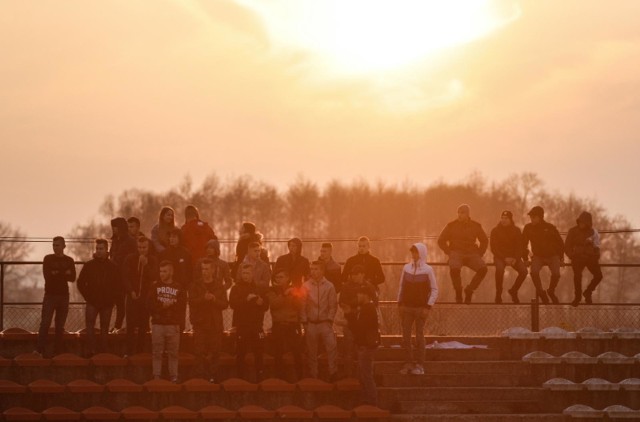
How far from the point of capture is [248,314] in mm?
18969

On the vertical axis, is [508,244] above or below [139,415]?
above

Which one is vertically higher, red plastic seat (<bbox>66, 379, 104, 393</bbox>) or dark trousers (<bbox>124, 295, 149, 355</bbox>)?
dark trousers (<bbox>124, 295, 149, 355</bbox>)

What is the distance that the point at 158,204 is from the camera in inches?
2707

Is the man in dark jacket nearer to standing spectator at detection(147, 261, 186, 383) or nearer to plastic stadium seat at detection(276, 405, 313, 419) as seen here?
plastic stadium seat at detection(276, 405, 313, 419)

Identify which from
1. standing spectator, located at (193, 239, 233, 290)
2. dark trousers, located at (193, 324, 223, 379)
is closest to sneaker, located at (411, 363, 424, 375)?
dark trousers, located at (193, 324, 223, 379)

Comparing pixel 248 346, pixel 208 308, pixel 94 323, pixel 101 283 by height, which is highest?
pixel 101 283

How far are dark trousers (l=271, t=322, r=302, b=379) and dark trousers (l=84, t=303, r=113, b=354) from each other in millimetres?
2871

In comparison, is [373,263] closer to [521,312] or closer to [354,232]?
[521,312]

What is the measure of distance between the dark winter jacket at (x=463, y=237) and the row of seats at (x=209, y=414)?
425 centimetres

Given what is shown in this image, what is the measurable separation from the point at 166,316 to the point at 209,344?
2.69ft

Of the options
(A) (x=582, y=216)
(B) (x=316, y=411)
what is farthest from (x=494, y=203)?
(B) (x=316, y=411)

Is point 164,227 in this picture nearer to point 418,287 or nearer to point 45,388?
point 45,388

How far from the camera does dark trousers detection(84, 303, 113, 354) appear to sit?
65.1 feet

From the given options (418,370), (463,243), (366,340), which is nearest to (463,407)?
(418,370)
